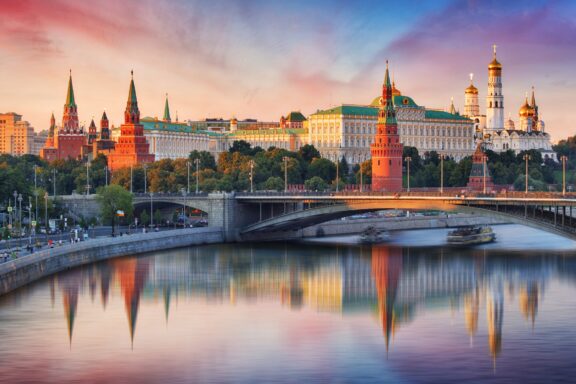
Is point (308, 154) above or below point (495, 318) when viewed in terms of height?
above

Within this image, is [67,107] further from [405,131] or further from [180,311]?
[180,311]

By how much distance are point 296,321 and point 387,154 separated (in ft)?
265

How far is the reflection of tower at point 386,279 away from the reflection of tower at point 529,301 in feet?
16.6

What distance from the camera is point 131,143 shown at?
156500 millimetres

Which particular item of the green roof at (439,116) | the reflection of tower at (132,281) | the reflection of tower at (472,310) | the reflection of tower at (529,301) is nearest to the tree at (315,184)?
the reflection of tower at (132,281)

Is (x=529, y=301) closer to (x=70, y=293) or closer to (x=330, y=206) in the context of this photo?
(x=70, y=293)

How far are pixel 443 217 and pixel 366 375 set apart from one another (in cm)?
7322

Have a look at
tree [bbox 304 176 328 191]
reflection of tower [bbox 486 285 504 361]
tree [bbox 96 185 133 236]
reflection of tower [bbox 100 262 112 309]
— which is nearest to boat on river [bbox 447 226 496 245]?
tree [bbox 96 185 133 236]

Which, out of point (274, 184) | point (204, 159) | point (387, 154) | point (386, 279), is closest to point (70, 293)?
point (386, 279)

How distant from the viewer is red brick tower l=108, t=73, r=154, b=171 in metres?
155

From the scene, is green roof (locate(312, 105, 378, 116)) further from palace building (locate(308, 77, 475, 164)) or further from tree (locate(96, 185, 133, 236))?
tree (locate(96, 185, 133, 236))

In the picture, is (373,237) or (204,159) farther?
(204,159)

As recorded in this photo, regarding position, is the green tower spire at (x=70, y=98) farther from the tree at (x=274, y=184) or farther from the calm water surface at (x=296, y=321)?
the calm water surface at (x=296, y=321)

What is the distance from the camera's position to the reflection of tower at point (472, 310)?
4666cm
